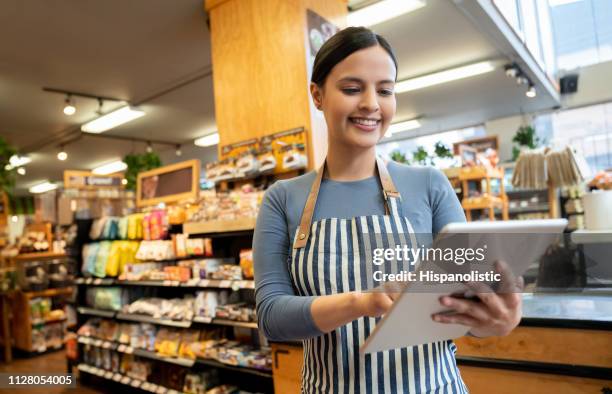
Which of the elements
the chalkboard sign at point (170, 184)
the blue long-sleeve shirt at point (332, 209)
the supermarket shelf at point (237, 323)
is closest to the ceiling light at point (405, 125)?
the chalkboard sign at point (170, 184)

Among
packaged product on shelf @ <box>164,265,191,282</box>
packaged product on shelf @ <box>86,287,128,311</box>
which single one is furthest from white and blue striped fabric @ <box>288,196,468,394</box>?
packaged product on shelf @ <box>86,287,128,311</box>

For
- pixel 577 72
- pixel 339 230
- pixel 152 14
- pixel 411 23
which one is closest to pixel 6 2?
pixel 152 14

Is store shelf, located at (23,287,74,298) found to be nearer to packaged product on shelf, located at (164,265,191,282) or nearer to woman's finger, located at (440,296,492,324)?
packaged product on shelf, located at (164,265,191,282)

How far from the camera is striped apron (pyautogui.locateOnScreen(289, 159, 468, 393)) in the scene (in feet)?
3.55

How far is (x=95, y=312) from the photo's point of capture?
5.06m

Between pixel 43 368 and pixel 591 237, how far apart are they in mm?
6956

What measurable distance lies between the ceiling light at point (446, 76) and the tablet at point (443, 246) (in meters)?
7.27

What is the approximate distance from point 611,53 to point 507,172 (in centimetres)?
316

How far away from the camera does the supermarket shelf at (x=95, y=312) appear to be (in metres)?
4.83

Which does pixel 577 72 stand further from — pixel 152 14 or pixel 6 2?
pixel 6 2

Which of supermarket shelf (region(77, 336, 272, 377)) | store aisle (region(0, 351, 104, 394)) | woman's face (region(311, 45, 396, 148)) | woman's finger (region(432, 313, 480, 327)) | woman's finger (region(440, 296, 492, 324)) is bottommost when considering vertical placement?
store aisle (region(0, 351, 104, 394))

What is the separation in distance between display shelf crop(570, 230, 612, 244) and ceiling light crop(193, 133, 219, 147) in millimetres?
9500

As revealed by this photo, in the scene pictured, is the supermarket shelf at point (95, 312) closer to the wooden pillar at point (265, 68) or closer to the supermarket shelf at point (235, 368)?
the supermarket shelf at point (235, 368)

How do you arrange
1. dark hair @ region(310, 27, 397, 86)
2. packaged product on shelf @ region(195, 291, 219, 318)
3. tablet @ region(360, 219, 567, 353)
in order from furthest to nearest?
1. packaged product on shelf @ region(195, 291, 219, 318)
2. dark hair @ region(310, 27, 397, 86)
3. tablet @ region(360, 219, 567, 353)
